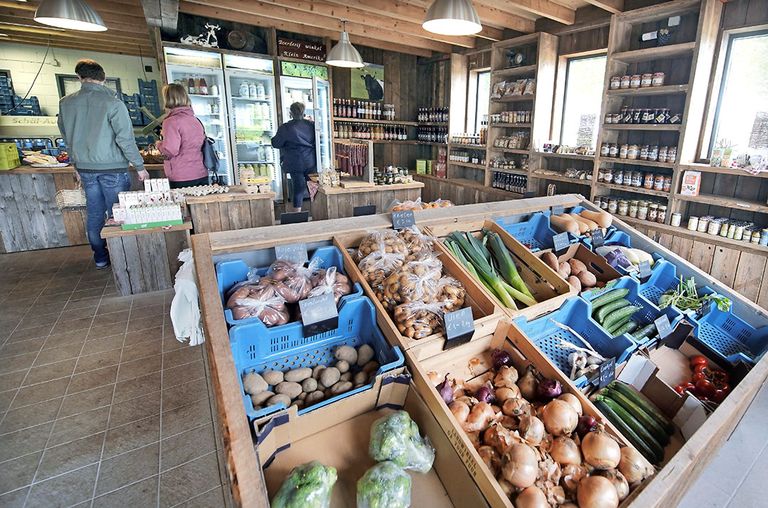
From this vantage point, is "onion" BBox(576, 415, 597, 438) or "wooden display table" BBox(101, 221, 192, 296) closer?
"onion" BBox(576, 415, 597, 438)

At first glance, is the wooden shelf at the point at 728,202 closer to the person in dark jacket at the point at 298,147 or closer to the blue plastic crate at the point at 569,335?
the blue plastic crate at the point at 569,335

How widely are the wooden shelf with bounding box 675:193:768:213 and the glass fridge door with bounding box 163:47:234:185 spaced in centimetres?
570

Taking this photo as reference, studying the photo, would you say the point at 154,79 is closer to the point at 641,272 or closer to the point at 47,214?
the point at 47,214

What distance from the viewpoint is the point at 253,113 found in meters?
6.23

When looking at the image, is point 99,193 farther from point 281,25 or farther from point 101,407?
point 281,25

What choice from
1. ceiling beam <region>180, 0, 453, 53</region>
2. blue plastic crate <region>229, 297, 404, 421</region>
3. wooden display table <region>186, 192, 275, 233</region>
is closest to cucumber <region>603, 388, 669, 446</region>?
blue plastic crate <region>229, 297, 404, 421</region>

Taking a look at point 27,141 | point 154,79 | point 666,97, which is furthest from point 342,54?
point 154,79

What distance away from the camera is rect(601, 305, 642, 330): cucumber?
5.83 feet

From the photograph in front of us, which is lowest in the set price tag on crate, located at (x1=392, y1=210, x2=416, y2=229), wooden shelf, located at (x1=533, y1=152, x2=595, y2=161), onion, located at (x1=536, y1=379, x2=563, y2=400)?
onion, located at (x1=536, y1=379, x2=563, y2=400)

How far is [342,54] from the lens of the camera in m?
4.29

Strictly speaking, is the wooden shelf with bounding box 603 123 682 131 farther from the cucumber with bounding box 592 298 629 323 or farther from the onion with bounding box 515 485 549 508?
the onion with bounding box 515 485 549 508

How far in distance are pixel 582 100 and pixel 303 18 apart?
11.9ft

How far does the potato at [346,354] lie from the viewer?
1381 mm

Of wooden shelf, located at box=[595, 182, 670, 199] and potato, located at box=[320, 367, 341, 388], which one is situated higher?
wooden shelf, located at box=[595, 182, 670, 199]
